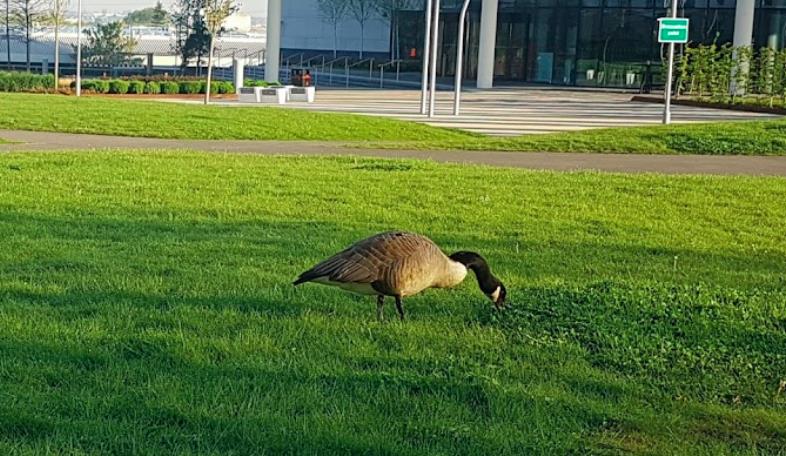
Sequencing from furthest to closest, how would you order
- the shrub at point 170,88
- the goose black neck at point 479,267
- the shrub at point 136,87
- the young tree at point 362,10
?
the young tree at point 362,10, the shrub at point 170,88, the shrub at point 136,87, the goose black neck at point 479,267

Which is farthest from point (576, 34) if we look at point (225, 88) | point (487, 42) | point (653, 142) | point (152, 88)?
point (653, 142)

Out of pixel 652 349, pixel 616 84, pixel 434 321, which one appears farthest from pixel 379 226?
pixel 616 84

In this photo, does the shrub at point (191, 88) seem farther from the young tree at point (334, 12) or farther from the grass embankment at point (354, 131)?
the young tree at point (334, 12)

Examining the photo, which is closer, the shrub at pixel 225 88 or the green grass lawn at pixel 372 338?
the green grass lawn at pixel 372 338

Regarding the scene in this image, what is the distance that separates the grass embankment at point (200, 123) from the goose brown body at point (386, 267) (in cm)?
1574

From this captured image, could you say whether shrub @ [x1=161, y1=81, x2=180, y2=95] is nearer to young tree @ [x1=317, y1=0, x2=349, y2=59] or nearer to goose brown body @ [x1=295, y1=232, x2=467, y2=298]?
young tree @ [x1=317, y1=0, x2=349, y2=59]

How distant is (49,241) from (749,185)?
8.91 m

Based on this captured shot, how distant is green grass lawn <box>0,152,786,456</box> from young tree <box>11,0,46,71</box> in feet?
128

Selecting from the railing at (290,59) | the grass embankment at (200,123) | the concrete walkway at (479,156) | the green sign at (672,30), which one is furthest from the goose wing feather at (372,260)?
the railing at (290,59)

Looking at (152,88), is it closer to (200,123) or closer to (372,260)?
(200,123)

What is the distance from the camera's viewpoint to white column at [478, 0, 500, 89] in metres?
49.8

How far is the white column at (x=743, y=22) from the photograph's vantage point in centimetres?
4462

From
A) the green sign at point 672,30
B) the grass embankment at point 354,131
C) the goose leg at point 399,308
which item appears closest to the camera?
the goose leg at point 399,308

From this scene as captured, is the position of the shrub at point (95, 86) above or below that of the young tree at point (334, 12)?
below
